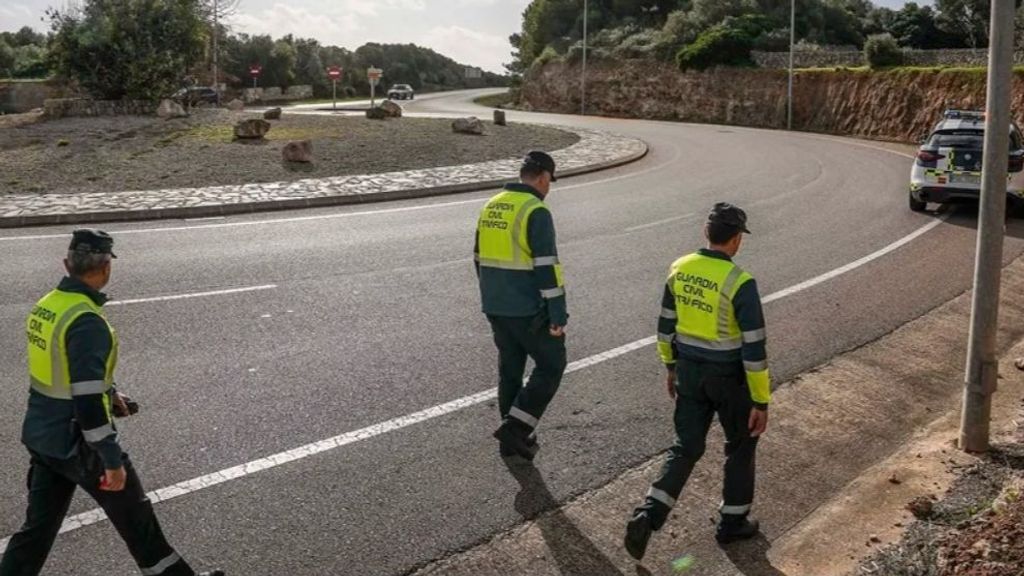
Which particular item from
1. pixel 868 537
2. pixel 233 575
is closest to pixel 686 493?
pixel 868 537

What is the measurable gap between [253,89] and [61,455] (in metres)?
66.5

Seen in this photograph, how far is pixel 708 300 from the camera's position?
15.9 feet

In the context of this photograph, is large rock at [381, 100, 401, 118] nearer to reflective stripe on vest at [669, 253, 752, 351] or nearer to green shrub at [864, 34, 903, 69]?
green shrub at [864, 34, 903, 69]

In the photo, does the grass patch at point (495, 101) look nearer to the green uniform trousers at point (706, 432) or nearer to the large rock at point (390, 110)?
the large rock at point (390, 110)

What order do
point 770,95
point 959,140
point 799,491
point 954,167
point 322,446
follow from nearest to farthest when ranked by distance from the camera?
point 799,491 → point 322,446 → point 954,167 → point 959,140 → point 770,95

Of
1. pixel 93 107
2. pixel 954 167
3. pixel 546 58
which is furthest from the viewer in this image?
pixel 546 58

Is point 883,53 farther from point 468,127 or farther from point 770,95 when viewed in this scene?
point 468,127

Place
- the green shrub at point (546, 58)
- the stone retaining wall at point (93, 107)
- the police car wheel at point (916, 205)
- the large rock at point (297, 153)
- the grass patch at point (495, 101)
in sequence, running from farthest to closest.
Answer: the grass patch at point (495, 101) < the green shrub at point (546, 58) < the stone retaining wall at point (93, 107) < the large rock at point (297, 153) < the police car wheel at point (916, 205)

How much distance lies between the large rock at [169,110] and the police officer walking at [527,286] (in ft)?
77.3

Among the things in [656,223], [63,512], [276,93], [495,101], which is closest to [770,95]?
[495,101]

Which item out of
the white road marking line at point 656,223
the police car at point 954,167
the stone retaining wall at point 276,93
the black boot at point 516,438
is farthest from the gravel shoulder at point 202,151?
the stone retaining wall at point 276,93

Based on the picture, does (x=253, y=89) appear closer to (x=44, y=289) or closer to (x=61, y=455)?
(x=44, y=289)

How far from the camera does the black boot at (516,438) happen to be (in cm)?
587

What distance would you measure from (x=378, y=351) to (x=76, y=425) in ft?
13.4
